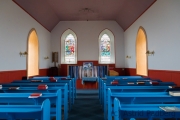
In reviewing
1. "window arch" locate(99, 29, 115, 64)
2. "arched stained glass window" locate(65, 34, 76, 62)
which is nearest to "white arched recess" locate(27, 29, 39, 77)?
"arched stained glass window" locate(65, 34, 76, 62)

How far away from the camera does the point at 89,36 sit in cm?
1035

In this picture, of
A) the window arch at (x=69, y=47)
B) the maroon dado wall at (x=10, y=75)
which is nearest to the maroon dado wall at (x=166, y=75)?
the maroon dado wall at (x=10, y=75)

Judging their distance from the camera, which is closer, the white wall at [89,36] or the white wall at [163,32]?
the white wall at [163,32]

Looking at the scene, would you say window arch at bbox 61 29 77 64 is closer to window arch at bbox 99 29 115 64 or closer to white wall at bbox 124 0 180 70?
window arch at bbox 99 29 115 64

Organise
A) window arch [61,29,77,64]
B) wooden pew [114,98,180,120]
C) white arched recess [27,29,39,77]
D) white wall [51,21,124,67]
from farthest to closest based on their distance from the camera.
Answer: window arch [61,29,77,64] → white wall [51,21,124,67] → white arched recess [27,29,39,77] → wooden pew [114,98,180,120]

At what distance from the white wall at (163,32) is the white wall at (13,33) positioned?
186 inches

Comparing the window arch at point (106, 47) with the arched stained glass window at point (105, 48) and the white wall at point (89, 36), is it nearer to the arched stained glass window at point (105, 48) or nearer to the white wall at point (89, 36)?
the arched stained glass window at point (105, 48)

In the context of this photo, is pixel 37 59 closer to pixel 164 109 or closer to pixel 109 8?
pixel 109 8

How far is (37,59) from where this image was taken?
322 inches

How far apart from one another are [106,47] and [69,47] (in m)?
2.31

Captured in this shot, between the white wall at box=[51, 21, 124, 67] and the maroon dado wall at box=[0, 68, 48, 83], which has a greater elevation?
the white wall at box=[51, 21, 124, 67]

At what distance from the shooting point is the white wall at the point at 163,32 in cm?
457

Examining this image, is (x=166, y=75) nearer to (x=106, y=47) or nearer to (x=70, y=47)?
(x=106, y=47)

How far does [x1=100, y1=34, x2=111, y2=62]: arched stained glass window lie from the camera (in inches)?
419
